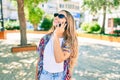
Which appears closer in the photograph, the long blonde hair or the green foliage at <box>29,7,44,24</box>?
the long blonde hair

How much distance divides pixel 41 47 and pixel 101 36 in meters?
20.3

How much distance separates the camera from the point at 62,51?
2.79 metres

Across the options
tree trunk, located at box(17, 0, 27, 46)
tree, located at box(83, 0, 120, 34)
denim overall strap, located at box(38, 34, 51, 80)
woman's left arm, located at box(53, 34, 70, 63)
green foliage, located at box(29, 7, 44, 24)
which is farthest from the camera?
green foliage, located at box(29, 7, 44, 24)

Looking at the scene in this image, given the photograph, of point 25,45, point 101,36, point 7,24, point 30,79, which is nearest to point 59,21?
point 30,79

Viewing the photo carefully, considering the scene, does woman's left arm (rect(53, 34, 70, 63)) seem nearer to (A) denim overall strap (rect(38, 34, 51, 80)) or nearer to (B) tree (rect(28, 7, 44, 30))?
(A) denim overall strap (rect(38, 34, 51, 80))

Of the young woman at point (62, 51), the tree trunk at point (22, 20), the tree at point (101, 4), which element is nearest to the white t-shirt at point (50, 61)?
the young woman at point (62, 51)

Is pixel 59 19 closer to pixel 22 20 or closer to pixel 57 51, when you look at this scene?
pixel 57 51

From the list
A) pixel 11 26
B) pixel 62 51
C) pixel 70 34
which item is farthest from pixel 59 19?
pixel 11 26

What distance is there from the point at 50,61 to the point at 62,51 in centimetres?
27

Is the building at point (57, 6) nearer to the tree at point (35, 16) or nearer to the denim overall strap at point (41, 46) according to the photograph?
the tree at point (35, 16)

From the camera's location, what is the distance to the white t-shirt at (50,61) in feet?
9.68

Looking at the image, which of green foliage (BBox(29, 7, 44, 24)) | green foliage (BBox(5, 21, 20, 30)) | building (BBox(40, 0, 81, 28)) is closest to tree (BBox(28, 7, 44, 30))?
green foliage (BBox(29, 7, 44, 24))

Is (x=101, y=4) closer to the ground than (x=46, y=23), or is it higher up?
higher up

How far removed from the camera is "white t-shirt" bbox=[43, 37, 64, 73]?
9.68ft
